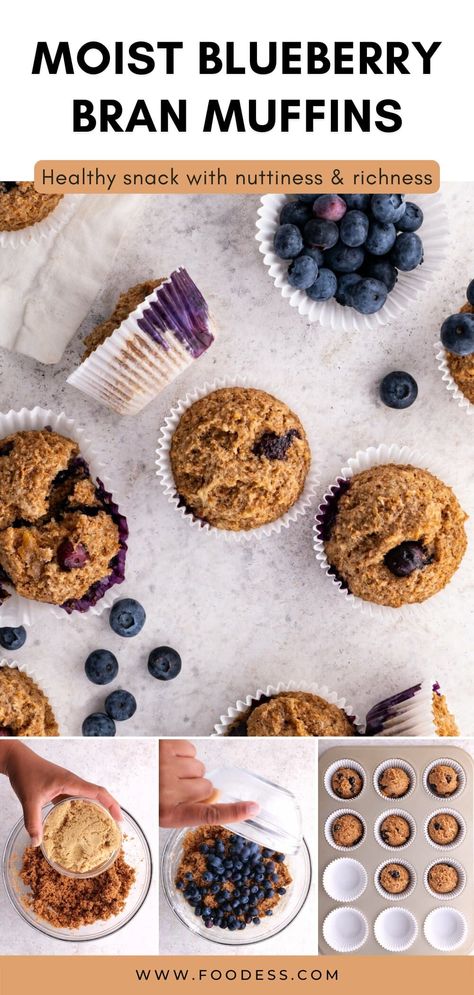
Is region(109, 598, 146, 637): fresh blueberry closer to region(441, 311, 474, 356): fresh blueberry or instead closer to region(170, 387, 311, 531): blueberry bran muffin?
region(170, 387, 311, 531): blueberry bran muffin

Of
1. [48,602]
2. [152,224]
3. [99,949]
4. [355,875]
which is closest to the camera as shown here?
[99,949]

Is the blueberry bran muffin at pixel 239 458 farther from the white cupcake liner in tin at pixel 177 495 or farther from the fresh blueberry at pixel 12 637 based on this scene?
the fresh blueberry at pixel 12 637

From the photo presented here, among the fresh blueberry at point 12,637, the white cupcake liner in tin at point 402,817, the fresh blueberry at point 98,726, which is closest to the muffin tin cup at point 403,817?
the white cupcake liner in tin at point 402,817

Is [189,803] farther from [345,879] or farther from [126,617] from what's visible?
[126,617]

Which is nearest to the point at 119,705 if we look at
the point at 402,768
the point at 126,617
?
the point at 126,617

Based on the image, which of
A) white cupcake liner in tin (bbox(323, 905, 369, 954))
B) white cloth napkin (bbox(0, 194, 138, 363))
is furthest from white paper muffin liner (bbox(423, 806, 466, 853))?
white cloth napkin (bbox(0, 194, 138, 363))

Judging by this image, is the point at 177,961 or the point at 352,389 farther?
the point at 352,389

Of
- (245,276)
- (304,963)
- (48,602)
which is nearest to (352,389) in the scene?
(245,276)
